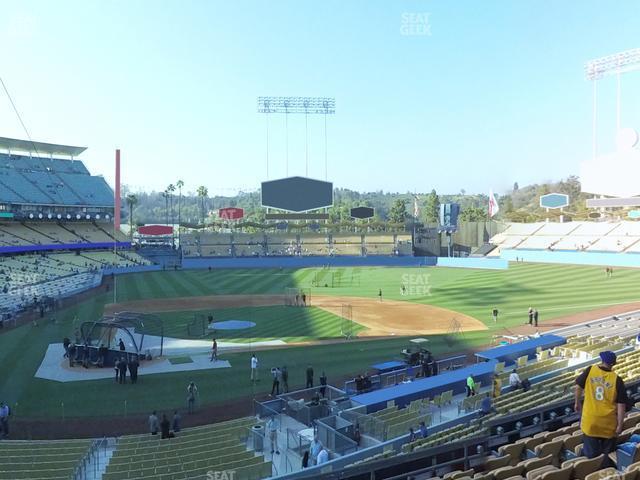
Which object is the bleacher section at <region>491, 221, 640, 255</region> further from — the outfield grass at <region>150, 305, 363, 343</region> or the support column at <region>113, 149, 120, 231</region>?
the support column at <region>113, 149, 120, 231</region>

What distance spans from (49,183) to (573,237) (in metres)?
79.4

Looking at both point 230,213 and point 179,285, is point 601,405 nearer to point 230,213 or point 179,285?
point 179,285

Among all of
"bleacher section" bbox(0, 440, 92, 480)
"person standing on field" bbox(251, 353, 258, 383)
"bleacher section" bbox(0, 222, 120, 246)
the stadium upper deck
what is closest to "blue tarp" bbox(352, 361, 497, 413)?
"person standing on field" bbox(251, 353, 258, 383)

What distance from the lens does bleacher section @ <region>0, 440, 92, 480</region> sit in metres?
12.5

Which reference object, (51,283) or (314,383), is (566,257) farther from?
(51,283)

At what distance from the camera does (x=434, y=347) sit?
28.4 meters

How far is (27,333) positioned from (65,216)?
48.6 meters

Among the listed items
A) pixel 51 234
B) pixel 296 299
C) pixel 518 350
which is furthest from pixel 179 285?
pixel 518 350

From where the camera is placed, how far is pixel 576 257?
215 feet

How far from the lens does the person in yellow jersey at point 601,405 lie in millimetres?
6148

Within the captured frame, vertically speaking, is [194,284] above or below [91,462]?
above

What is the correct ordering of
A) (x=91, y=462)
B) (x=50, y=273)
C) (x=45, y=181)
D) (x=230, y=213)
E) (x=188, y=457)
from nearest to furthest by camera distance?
(x=188, y=457), (x=91, y=462), (x=50, y=273), (x=45, y=181), (x=230, y=213)

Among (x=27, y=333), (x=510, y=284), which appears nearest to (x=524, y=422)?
(x=27, y=333)

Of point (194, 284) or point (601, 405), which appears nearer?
point (601, 405)
